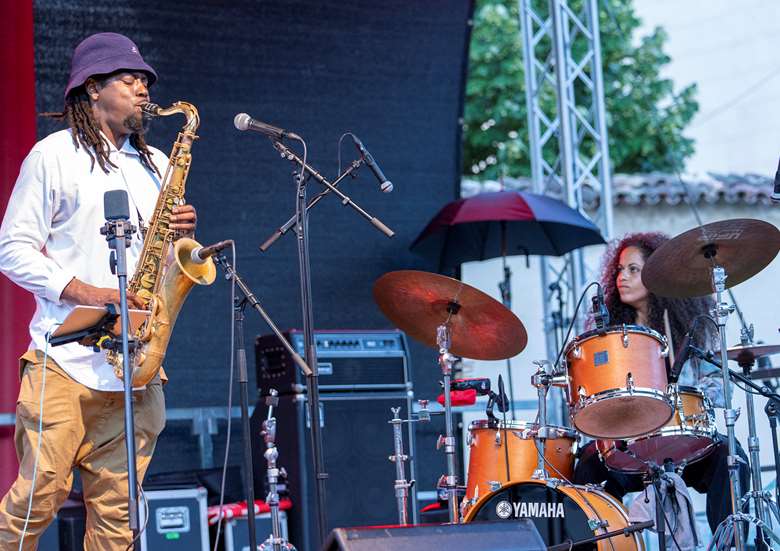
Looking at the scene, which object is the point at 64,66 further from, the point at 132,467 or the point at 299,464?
the point at 132,467

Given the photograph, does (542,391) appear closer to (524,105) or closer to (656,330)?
(656,330)

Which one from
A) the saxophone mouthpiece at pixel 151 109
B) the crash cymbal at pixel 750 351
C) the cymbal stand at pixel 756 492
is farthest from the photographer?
the crash cymbal at pixel 750 351

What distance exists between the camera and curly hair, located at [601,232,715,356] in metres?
5.45

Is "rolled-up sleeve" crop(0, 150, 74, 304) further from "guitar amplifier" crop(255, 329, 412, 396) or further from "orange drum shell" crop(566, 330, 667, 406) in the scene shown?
"orange drum shell" crop(566, 330, 667, 406)

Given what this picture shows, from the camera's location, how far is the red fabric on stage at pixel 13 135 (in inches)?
227

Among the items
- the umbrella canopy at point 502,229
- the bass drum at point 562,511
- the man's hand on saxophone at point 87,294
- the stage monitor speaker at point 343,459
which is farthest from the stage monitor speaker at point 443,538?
the umbrella canopy at point 502,229

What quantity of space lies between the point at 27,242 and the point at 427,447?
3.57 m

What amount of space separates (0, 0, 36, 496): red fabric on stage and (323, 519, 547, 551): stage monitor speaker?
3227mm

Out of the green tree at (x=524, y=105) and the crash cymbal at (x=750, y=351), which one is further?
the green tree at (x=524, y=105)

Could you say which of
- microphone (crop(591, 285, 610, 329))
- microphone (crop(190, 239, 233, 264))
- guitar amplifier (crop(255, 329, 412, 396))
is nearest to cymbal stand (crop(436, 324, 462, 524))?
microphone (crop(591, 285, 610, 329))

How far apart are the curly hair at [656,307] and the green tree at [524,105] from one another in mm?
12391

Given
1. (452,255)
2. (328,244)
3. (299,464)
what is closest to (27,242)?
(299,464)

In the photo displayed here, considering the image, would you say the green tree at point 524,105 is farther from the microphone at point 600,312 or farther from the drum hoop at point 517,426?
the microphone at point 600,312

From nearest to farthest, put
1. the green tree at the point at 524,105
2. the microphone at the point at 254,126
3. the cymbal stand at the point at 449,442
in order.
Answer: the microphone at the point at 254,126 < the cymbal stand at the point at 449,442 < the green tree at the point at 524,105
